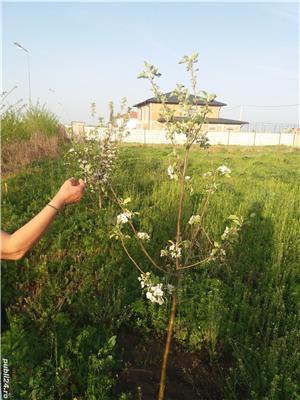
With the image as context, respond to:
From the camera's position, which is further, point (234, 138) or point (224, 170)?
point (234, 138)

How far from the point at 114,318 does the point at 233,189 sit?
6.14 m

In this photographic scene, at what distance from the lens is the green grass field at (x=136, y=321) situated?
2.45m

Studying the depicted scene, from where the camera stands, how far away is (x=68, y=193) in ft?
5.82

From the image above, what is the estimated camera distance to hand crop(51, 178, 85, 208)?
174 centimetres

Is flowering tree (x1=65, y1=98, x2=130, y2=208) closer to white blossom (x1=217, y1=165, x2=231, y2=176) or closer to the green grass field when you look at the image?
the green grass field

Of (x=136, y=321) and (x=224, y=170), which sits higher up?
(x=224, y=170)

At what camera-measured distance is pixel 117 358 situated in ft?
9.42

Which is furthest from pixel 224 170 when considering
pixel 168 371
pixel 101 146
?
pixel 101 146

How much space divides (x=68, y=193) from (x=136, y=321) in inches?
77.3

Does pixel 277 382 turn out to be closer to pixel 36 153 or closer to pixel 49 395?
pixel 49 395

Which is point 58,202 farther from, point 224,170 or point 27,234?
point 224,170

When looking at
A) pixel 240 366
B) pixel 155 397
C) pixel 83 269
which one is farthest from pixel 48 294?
pixel 240 366

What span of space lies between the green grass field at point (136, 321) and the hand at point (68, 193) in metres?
1.23

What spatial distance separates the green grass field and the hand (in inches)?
48.3
